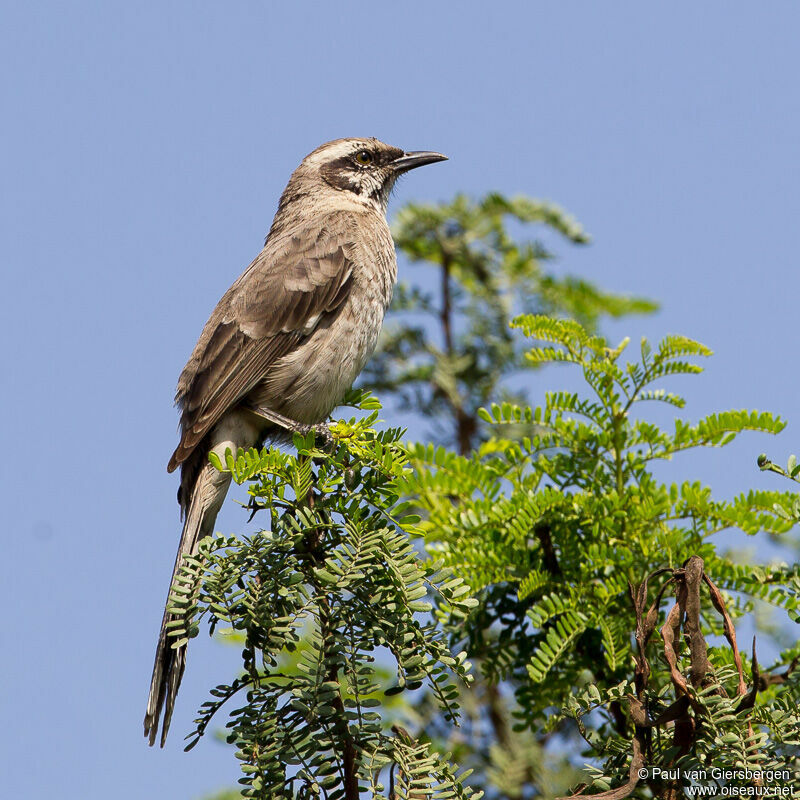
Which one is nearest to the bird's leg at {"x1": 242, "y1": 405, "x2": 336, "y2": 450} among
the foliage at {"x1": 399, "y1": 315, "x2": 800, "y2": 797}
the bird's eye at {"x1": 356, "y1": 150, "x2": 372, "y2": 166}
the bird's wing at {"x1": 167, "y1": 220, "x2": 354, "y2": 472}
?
the bird's wing at {"x1": 167, "y1": 220, "x2": 354, "y2": 472}

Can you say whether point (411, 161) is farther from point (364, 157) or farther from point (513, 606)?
point (513, 606)

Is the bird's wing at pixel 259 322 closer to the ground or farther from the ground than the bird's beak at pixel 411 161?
closer to the ground

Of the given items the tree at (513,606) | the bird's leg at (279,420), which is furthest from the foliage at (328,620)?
the bird's leg at (279,420)

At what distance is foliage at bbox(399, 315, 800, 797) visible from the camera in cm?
317

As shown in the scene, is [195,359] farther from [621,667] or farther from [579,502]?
[621,667]

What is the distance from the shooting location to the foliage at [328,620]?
2484mm

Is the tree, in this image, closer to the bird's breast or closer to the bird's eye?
the bird's breast

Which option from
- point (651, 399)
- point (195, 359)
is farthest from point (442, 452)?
point (195, 359)

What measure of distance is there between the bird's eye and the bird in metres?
0.96

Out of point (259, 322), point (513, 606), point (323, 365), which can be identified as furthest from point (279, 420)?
point (513, 606)

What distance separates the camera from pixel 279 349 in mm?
4879

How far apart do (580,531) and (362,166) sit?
3.53 meters

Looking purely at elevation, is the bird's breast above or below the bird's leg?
above

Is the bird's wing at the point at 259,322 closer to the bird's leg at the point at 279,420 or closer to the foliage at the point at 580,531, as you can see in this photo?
the bird's leg at the point at 279,420
